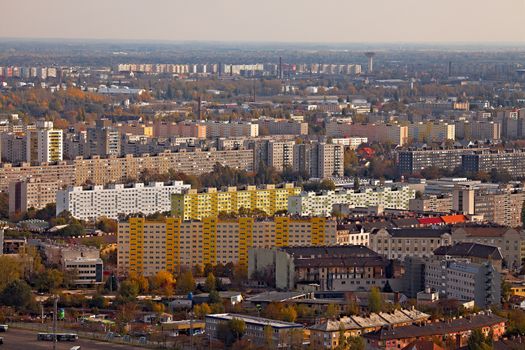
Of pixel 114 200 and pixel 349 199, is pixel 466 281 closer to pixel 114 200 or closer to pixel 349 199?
pixel 349 199

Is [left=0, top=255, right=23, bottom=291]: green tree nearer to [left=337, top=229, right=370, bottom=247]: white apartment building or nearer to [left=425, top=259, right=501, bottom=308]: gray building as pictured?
[left=337, top=229, right=370, bottom=247]: white apartment building

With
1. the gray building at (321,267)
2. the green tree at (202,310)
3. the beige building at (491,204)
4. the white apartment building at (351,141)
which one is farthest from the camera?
the white apartment building at (351,141)

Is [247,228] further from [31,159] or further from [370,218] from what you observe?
[31,159]

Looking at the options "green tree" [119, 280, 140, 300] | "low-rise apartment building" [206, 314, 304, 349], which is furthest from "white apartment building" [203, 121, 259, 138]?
"low-rise apartment building" [206, 314, 304, 349]

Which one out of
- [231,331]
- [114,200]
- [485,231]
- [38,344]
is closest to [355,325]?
[231,331]

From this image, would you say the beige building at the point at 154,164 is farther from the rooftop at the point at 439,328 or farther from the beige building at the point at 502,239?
the rooftop at the point at 439,328

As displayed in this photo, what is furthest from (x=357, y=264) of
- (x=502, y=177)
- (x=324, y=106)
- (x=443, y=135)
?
(x=324, y=106)

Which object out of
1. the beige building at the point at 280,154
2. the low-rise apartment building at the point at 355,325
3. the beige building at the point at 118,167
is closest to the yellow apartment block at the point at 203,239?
the low-rise apartment building at the point at 355,325
